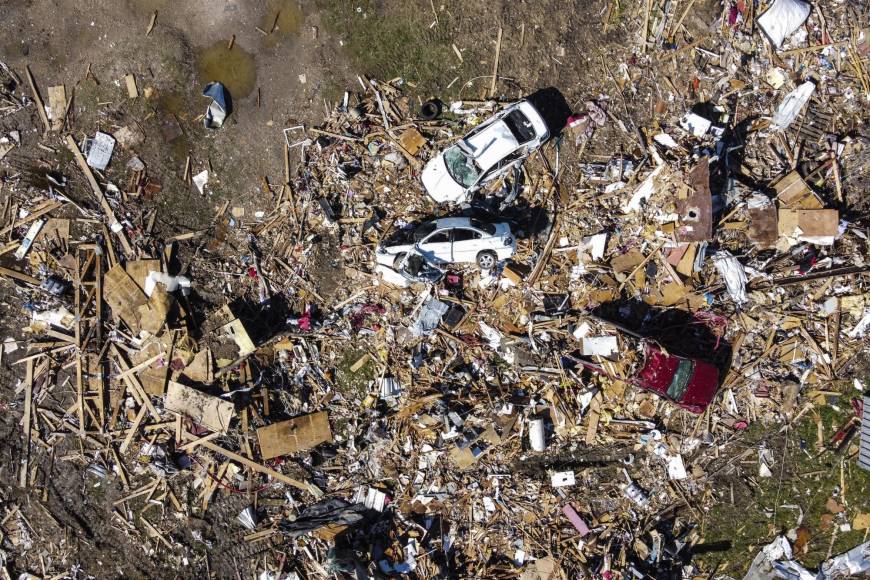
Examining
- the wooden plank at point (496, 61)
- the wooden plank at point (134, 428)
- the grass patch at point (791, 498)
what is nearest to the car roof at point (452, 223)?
the wooden plank at point (496, 61)

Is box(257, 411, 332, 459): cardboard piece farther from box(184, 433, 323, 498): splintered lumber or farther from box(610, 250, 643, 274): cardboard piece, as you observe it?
box(610, 250, 643, 274): cardboard piece

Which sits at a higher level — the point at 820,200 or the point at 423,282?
the point at 820,200

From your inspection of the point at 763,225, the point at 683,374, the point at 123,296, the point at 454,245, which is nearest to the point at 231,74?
the point at 123,296

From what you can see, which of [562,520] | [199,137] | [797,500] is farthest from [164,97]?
[797,500]

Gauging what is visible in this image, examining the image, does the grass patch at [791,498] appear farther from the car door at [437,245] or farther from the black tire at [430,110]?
the black tire at [430,110]

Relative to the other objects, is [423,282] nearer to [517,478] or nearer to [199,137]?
[517,478]

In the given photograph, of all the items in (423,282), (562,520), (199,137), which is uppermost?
(199,137)
